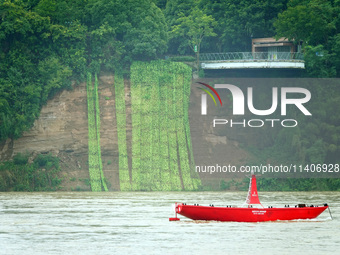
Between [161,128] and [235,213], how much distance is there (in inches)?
2091

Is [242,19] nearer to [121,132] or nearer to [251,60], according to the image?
[251,60]

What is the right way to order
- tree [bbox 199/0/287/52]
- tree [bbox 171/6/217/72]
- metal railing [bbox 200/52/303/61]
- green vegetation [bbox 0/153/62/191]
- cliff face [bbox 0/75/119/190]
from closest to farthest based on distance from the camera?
1. green vegetation [bbox 0/153/62/191]
2. cliff face [bbox 0/75/119/190]
3. metal railing [bbox 200/52/303/61]
4. tree [bbox 199/0/287/52]
5. tree [bbox 171/6/217/72]

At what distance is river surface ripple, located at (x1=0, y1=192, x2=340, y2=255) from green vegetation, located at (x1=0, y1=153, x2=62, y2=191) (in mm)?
33749

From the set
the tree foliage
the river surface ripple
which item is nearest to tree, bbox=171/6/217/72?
the tree foliage

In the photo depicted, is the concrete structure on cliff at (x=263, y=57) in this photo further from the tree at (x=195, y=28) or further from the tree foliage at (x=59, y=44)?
the tree foliage at (x=59, y=44)

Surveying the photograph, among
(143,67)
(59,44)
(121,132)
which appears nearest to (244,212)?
→ (121,132)

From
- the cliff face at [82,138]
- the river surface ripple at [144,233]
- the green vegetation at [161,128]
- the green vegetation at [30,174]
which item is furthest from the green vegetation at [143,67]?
the river surface ripple at [144,233]

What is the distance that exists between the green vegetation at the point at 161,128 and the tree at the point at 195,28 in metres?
5.98

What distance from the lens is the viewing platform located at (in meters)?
107

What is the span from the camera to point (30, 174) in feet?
338

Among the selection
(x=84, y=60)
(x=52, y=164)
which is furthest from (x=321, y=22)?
(x=52, y=164)

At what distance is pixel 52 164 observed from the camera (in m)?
105

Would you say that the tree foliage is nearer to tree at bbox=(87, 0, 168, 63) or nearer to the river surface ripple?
tree at bbox=(87, 0, 168, 63)

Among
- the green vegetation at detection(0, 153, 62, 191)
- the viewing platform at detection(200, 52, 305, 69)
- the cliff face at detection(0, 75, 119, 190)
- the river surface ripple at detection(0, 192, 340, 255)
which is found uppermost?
the viewing platform at detection(200, 52, 305, 69)
